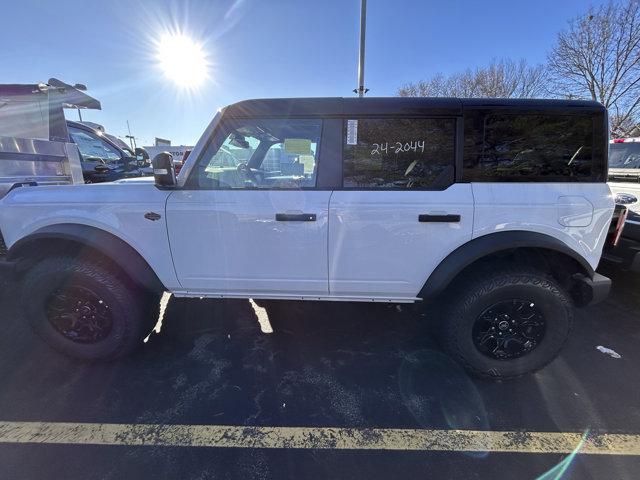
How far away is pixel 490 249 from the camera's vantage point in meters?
2.22

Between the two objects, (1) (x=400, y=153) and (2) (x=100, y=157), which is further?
(2) (x=100, y=157)

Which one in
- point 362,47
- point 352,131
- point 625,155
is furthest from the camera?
point 362,47

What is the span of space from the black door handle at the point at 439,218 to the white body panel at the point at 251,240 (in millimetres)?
670

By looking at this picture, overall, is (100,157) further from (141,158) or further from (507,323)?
(507,323)

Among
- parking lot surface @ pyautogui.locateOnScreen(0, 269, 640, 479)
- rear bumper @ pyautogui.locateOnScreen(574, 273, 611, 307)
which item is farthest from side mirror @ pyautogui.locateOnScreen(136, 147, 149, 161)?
rear bumper @ pyautogui.locateOnScreen(574, 273, 611, 307)

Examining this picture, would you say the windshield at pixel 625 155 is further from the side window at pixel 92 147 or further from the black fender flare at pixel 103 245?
the side window at pixel 92 147

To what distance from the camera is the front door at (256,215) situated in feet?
7.68

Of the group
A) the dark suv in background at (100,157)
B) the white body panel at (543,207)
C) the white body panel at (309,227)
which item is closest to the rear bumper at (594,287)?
the white body panel at (309,227)

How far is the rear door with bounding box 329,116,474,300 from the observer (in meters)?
2.26

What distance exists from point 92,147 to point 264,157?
6.09 metres

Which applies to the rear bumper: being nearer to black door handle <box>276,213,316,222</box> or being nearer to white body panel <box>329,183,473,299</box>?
white body panel <box>329,183,473,299</box>

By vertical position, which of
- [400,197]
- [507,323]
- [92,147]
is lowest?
[507,323]

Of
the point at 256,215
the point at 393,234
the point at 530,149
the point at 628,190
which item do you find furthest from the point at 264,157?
the point at 628,190

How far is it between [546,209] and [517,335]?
932 mm
